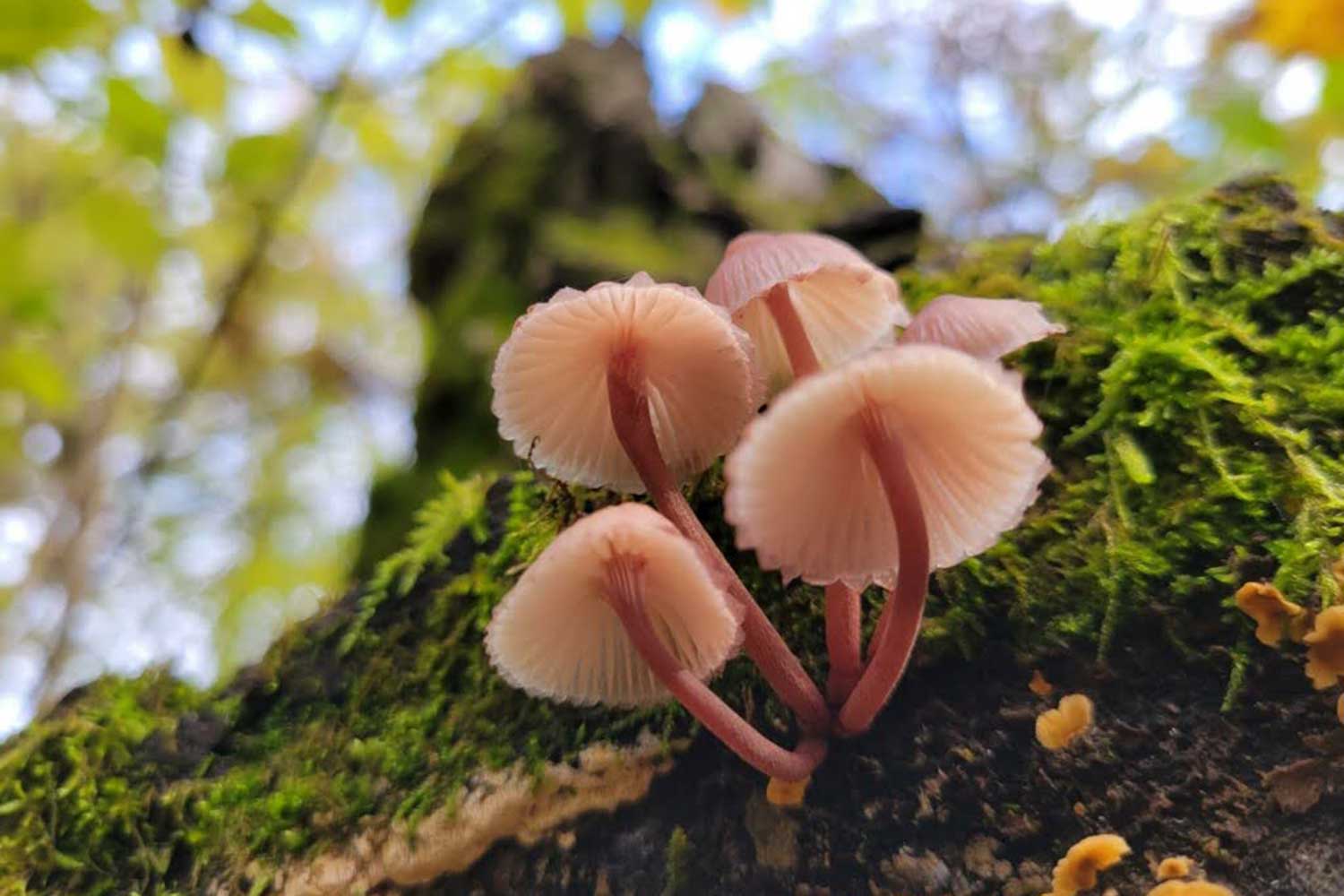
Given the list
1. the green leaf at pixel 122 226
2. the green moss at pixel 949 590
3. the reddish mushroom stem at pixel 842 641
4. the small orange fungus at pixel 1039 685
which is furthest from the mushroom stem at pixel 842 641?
the green leaf at pixel 122 226

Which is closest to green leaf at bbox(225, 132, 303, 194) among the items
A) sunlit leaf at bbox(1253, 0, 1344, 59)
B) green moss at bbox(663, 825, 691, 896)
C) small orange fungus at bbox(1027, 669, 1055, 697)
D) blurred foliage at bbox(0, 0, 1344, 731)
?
blurred foliage at bbox(0, 0, 1344, 731)

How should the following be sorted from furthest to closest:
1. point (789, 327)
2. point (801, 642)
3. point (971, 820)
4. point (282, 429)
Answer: point (282, 429), point (789, 327), point (801, 642), point (971, 820)

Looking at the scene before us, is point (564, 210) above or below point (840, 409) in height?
above

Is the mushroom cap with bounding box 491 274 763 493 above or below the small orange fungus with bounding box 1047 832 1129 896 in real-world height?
above

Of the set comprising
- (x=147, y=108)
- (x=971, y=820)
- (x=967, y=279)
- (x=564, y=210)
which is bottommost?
(x=971, y=820)

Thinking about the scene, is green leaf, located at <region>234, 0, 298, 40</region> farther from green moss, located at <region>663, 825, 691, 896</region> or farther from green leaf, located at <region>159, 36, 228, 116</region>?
green moss, located at <region>663, 825, 691, 896</region>

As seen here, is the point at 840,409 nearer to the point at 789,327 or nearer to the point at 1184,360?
the point at 789,327

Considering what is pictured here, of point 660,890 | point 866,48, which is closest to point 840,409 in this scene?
point 660,890

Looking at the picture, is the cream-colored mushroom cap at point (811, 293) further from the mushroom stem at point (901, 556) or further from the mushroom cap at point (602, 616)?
the mushroom cap at point (602, 616)
